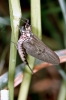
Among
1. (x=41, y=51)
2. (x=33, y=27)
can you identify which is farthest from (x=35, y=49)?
(x=33, y=27)

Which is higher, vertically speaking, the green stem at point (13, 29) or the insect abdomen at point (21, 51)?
the green stem at point (13, 29)

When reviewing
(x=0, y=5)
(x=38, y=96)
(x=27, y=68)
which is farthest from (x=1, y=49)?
(x=27, y=68)

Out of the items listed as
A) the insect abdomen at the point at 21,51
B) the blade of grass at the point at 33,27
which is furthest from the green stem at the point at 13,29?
the insect abdomen at the point at 21,51

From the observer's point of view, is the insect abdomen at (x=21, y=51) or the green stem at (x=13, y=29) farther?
the insect abdomen at (x=21, y=51)

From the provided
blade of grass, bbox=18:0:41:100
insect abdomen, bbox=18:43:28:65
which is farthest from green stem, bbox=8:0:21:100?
insect abdomen, bbox=18:43:28:65

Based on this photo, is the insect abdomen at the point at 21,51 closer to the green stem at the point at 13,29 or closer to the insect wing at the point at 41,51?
the insect wing at the point at 41,51

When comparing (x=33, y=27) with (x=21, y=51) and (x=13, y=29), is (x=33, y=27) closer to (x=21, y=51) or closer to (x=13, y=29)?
(x=13, y=29)

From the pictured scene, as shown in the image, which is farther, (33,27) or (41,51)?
(41,51)

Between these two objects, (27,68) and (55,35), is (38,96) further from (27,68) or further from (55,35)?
(27,68)
